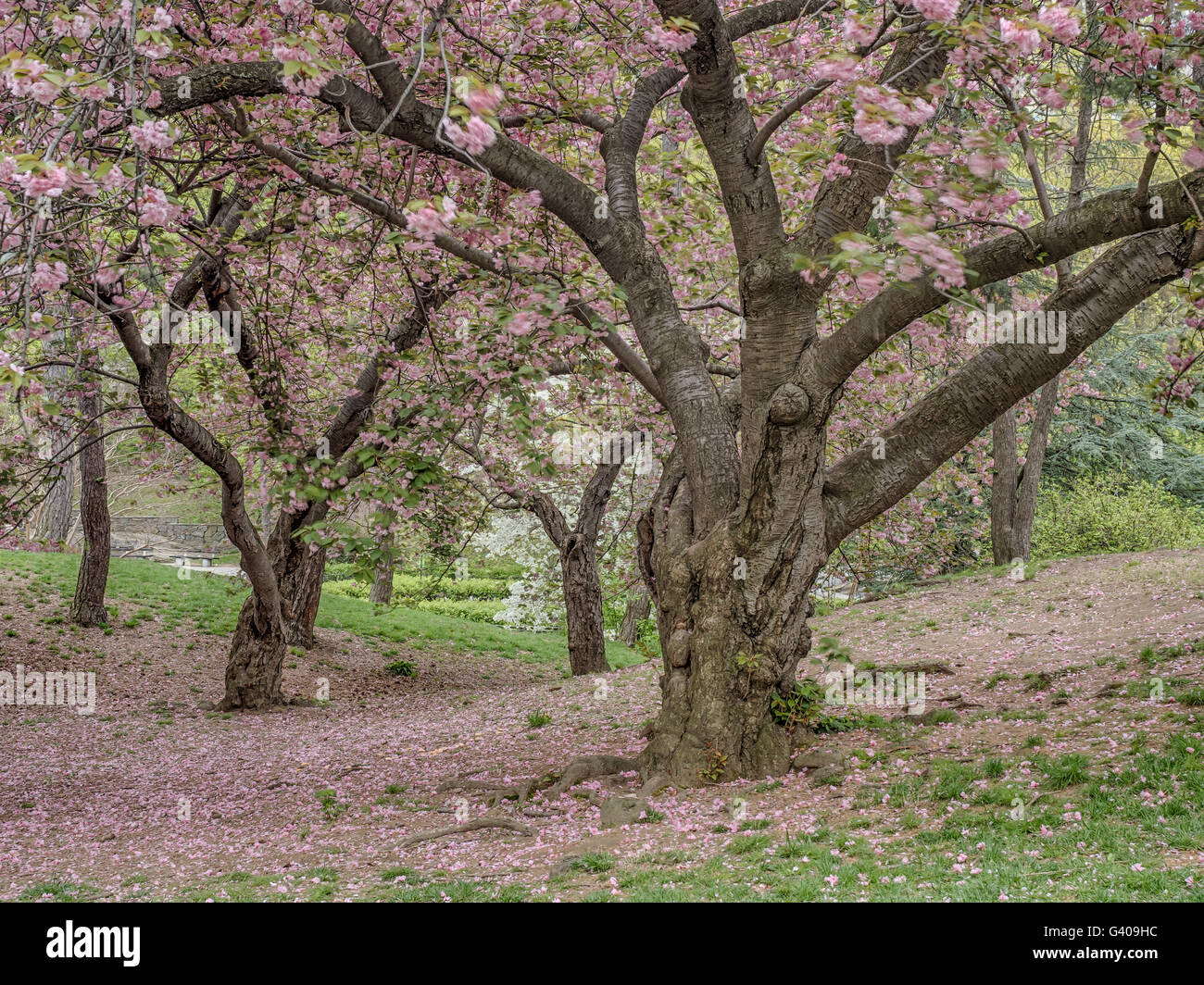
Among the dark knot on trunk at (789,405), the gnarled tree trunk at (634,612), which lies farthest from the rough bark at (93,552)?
the dark knot on trunk at (789,405)

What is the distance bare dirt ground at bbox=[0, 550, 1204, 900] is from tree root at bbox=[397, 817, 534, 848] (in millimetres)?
64

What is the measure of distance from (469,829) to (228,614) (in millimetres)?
12742

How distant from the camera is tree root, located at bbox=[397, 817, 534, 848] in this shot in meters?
5.98

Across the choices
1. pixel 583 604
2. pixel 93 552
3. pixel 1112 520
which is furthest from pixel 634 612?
pixel 93 552

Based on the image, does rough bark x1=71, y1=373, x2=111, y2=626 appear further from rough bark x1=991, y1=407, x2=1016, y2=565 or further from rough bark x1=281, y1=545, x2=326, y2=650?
rough bark x1=991, y1=407, x2=1016, y2=565

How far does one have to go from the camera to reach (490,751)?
900cm

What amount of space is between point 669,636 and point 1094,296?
3.52 meters

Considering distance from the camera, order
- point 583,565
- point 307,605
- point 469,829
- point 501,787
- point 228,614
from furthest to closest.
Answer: point 228,614, point 307,605, point 583,565, point 501,787, point 469,829

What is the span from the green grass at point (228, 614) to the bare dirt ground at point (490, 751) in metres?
1.85

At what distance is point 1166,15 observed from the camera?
17.0ft

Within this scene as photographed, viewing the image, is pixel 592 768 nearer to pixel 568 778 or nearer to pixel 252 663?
pixel 568 778

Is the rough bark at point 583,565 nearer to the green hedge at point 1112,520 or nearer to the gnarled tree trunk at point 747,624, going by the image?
the gnarled tree trunk at point 747,624

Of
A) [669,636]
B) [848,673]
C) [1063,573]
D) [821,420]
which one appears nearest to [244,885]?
[669,636]

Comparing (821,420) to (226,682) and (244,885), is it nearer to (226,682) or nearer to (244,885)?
(244,885)
